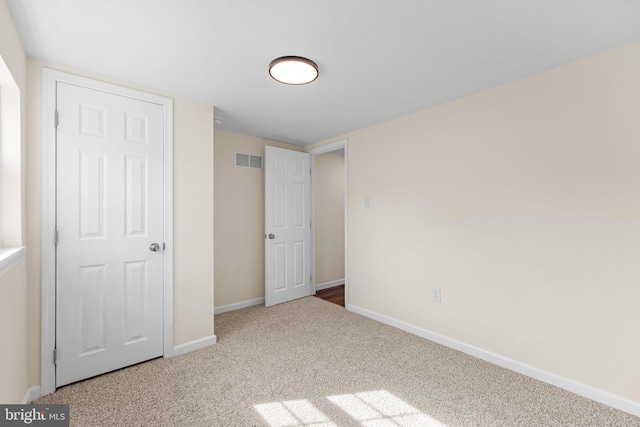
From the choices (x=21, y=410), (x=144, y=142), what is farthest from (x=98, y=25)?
(x=21, y=410)

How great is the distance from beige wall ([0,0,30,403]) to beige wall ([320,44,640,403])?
290 cm

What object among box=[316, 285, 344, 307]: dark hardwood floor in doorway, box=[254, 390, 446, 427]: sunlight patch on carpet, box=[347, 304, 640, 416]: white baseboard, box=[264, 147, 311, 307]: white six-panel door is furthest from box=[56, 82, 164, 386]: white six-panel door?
box=[347, 304, 640, 416]: white baseboard

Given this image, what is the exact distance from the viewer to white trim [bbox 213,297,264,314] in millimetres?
3562

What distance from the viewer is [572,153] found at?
2.00 m

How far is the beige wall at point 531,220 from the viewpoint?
5.98 ft

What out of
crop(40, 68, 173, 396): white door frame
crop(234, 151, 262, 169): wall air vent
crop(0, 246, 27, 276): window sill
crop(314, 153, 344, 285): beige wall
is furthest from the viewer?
crop(314, 153, 344, 285): beige wall

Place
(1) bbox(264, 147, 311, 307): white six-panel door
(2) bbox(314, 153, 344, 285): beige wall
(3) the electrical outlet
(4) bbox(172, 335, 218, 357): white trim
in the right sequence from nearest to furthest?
(4) bbox(172, 335, 218, 357): white trim, (3) the electrical outlet, (1) bbox(264, 147, 311, 307): white six-panel door, (2) bbox(314, 153, 344, 285): beige wall

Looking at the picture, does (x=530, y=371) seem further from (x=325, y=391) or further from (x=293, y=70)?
(x=293, y=70)

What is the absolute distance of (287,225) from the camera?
13.3ft

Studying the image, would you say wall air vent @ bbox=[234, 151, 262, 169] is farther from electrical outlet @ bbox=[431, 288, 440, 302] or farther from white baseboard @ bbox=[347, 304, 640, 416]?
electrical outlet @ bbox=[431, 288, 440, 302]

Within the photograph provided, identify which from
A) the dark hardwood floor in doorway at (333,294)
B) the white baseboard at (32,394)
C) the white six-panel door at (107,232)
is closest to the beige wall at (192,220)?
the white six-panel door at (107,232)

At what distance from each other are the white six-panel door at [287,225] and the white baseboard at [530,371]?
4.76 feet

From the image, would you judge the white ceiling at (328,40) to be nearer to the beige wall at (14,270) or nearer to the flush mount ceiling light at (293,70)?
the flush mount ceiling light at (293,70)

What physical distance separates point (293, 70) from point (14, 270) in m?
2.01
